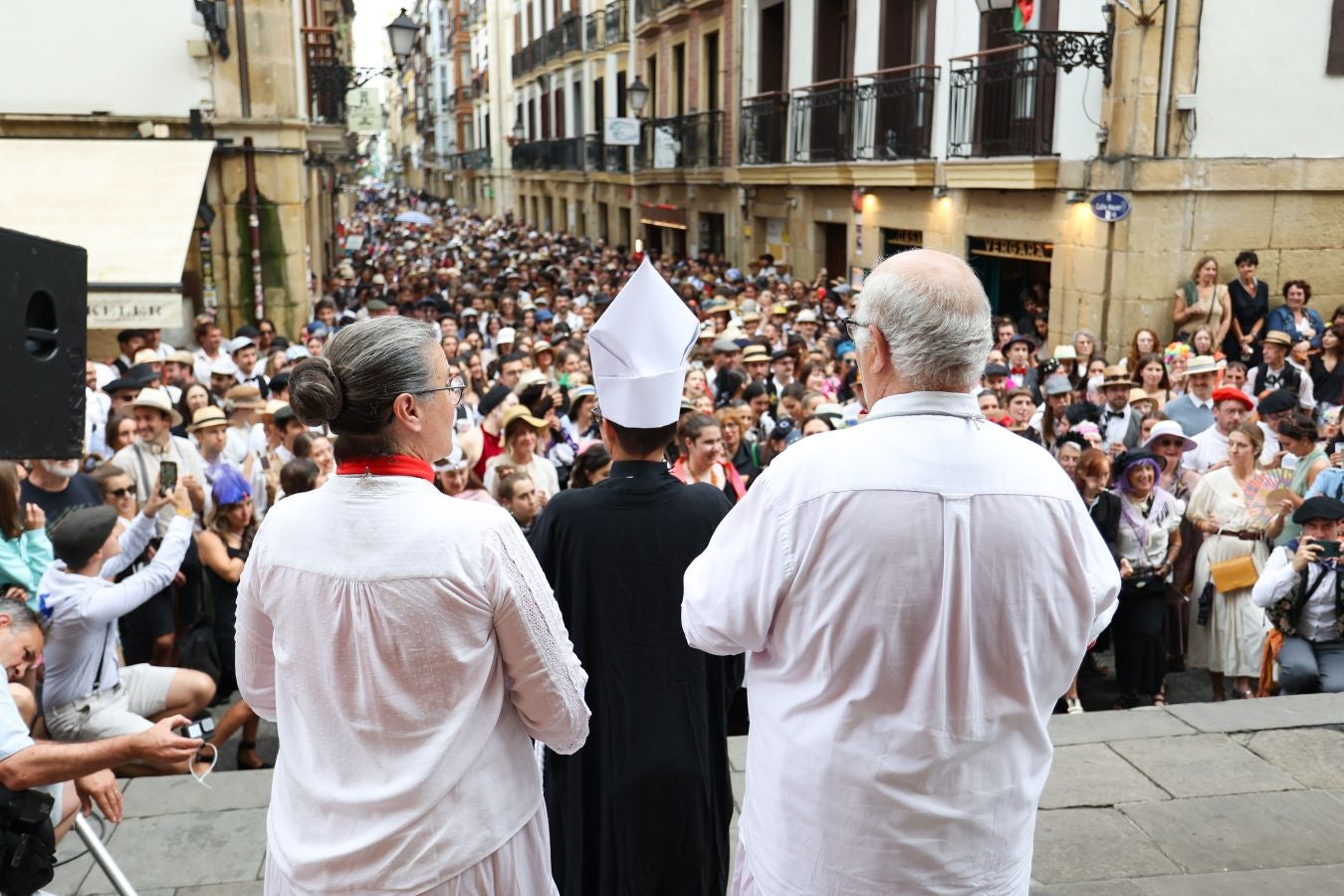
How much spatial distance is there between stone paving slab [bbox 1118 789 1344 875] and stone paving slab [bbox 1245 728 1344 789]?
0.50 ft

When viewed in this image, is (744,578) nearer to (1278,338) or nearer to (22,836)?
(22,836)

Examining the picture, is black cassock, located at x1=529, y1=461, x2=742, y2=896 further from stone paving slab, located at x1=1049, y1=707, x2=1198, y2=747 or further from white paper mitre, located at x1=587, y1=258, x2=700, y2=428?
stone paving slab, located at x1=1049, y1=707, x2=1198, y2=747

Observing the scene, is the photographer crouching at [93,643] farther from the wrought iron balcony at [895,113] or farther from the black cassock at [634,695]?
the wrought iron balcony at [895,113]

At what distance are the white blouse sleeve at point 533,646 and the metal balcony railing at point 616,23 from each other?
29344mm

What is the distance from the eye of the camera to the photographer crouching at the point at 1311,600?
5281 millimetres

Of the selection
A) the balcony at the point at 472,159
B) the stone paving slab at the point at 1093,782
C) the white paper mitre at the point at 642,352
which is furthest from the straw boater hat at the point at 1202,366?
the balcony at the point at 472,159

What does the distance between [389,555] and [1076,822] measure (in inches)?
115

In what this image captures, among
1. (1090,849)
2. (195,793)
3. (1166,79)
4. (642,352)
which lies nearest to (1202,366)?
(1166,79)

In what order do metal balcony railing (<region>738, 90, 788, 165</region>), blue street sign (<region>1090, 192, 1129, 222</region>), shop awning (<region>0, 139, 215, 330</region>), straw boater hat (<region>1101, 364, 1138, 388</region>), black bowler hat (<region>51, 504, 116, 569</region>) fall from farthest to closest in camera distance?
metal balcony railing (<region>738, 90, 788, 165</region>) < blue street sign (<region>1090, 192, 1129, 222</region>) < shop awning (<region>0, 139, 215, 330</region>) < straw boater hat (<region>1101, 364, 1138, 388</region>) < black bowler hat (<region>51, 504, 116, 569</region>)

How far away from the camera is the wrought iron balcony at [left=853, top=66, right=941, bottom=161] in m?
14.9

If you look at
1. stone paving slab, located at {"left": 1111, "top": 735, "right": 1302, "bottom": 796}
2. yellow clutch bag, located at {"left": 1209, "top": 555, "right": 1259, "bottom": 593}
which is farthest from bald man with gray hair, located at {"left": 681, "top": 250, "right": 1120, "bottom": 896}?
yellow clutch bag, located at {"left": 1209, "top": 555, "right": 1259, "bottom": 593}

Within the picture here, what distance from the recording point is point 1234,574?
590 centimetres

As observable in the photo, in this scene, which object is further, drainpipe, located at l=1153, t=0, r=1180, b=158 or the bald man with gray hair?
drainpipe, located at l=1153, t=0, r=1180, b=158

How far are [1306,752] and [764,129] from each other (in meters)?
17.0
